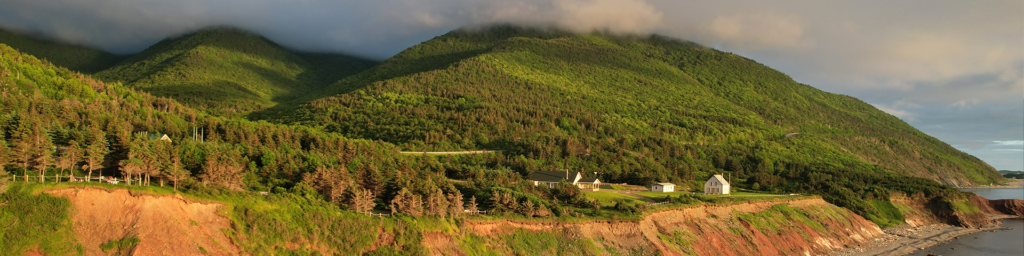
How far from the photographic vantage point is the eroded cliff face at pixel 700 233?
3891cm

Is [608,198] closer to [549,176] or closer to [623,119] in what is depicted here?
[549,176]

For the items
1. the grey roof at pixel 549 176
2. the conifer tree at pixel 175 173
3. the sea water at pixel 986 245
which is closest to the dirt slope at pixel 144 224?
the conifer tree at pixel 175 173

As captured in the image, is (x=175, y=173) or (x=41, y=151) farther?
(x=41, y=151)

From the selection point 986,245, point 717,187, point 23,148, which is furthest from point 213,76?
point 986,245

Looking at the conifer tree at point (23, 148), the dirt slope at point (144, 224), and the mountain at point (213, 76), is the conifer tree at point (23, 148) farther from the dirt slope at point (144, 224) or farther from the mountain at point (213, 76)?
the mountain at point (213, 76)

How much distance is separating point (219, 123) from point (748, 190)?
72.9 metres

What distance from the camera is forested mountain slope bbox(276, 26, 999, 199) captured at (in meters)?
91.4

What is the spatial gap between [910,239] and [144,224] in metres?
79.5

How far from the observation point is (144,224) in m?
26.5

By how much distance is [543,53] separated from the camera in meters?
174

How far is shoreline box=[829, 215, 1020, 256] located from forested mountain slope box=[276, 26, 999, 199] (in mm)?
11538

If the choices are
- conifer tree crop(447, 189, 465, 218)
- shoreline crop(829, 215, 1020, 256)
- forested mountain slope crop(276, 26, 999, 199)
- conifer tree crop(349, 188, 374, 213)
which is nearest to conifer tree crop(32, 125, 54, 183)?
conifer tree crop(349, 188, 374, 213)

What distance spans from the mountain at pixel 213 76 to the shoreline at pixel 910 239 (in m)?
109

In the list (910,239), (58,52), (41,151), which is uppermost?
(58,52)
